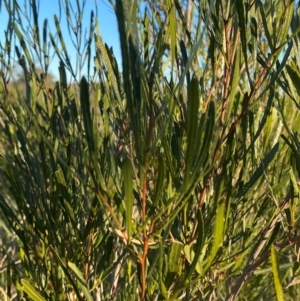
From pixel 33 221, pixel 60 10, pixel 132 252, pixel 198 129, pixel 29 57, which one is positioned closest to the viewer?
pixel 198 129

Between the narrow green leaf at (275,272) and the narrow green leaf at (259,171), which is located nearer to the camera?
the narrow green leaf at (275,272)

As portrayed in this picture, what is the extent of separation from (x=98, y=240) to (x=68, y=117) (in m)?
0.24

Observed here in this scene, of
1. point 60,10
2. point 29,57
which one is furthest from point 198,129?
point 60,10

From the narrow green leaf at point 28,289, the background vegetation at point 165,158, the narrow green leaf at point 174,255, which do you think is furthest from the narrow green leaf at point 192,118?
the narrow green leaf at point 28,289

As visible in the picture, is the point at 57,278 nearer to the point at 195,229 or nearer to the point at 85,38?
the point at 195,229

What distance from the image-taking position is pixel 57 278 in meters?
0.81

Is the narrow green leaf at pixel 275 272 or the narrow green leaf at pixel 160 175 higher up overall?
the narrow green leaf at pixel 160 175

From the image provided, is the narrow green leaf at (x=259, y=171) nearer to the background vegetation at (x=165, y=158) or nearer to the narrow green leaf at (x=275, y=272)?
the background vegetation at (x=165, y=158)

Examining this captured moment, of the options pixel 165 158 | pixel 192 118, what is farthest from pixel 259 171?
pixel 192 118

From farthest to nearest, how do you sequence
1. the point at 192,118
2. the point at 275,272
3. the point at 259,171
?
the point at 259,171, the point at 275,272, the point at 192,118

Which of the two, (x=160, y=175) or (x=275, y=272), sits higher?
(x=160, y=175)

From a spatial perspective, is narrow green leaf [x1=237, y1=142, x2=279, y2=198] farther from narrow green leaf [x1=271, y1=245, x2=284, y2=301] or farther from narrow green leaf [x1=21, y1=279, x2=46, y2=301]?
narrow green leaf [x1=21, y1=279, x2=46, y2=301]

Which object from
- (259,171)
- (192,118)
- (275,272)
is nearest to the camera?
(192,118)

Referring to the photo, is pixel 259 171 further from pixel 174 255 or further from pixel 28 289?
pixel 28 289
